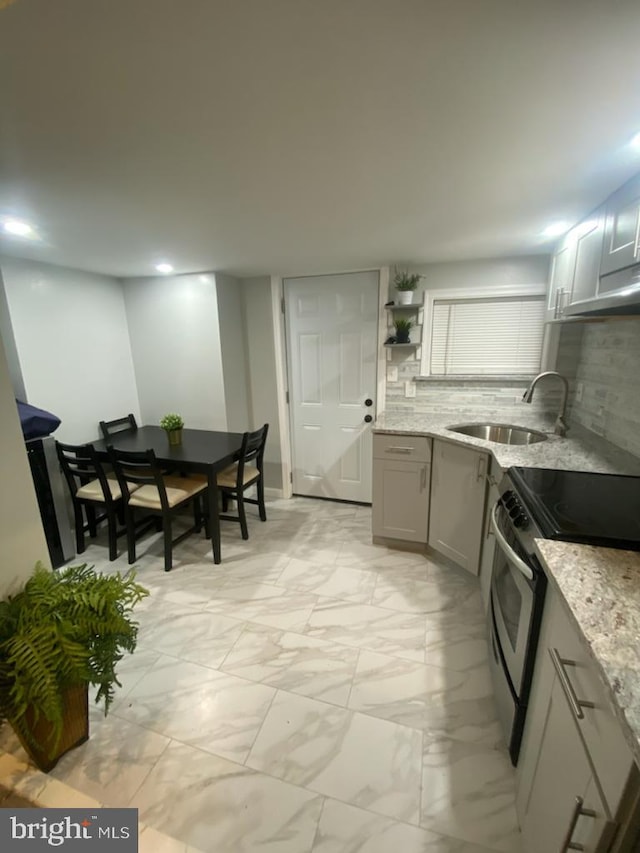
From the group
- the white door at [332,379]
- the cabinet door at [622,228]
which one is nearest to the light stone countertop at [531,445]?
the white door at [332,379]

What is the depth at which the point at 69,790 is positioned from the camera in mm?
1175

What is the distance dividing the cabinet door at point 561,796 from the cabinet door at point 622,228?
4.73 ft

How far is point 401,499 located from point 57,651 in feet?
6.60

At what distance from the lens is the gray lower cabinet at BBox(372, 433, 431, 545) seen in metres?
2.42

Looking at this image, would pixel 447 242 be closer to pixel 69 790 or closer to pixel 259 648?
pixel 259 648

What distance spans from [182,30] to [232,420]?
2742mm

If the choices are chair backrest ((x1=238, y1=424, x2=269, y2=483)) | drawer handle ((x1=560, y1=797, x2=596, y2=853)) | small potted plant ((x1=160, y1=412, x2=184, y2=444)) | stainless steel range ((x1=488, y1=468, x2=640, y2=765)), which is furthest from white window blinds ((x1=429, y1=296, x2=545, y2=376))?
drawer handle ((x1=560, y1=797, x2=596, y2=853))

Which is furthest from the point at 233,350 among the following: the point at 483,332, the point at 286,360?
the point at 483,332

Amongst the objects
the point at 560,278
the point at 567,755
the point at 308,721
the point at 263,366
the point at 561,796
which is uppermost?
the point at 560,278

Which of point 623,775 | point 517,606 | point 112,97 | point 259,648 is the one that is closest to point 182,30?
point 112,97

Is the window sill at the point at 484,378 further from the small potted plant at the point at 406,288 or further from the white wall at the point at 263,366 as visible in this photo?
the white wall at the point at 263,366

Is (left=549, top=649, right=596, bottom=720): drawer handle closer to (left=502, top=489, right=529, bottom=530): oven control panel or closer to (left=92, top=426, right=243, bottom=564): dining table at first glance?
(left=502, top=489, right=529, bottom=530): oven control panel

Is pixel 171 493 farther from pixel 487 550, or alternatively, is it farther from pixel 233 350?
pixel 487 550

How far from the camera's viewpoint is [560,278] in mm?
2146
